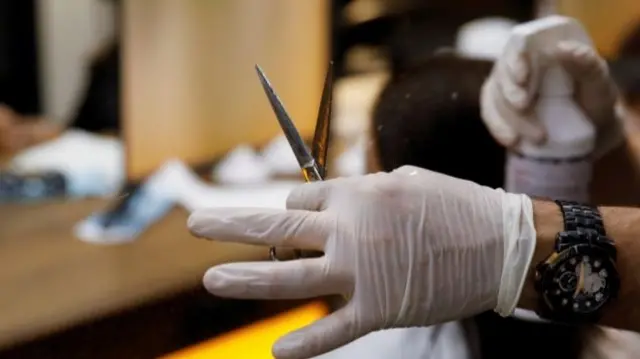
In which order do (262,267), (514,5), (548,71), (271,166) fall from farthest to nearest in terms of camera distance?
(514,5), (271,166), (548,71), (262,267)

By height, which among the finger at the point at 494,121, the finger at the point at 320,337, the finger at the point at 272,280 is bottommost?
the finger at the point at 320,337

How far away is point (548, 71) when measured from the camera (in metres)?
1.02

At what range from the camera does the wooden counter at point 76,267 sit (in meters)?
1.17

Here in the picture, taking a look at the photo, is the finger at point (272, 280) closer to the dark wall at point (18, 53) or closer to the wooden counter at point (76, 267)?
the wooden counter at point (76, 267)

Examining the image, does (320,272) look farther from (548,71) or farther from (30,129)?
(30,129)

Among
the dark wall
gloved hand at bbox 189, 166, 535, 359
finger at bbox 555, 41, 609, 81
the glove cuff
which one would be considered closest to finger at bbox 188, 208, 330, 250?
gloved hand at bbox 189, 166, 535, 359

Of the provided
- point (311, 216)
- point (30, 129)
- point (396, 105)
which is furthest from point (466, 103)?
point (30, 129)

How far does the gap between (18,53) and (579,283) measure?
3.52 ft

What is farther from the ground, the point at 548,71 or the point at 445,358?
the point at 548,71

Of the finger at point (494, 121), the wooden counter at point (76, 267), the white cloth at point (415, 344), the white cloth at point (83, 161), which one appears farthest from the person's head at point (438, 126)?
the white cloth at point (83, 161)

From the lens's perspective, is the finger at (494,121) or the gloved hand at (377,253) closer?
the gloved hand at (377,253)

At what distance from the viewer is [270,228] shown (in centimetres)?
70

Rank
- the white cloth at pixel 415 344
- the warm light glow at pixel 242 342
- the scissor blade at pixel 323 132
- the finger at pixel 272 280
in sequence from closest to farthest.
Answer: the finger at pixel 272 280 < the scissor blade at pixel 323 132 < the white cloth at pixel 415 344 < the warm light glow at pixel 242 342

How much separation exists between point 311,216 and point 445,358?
28 cm
